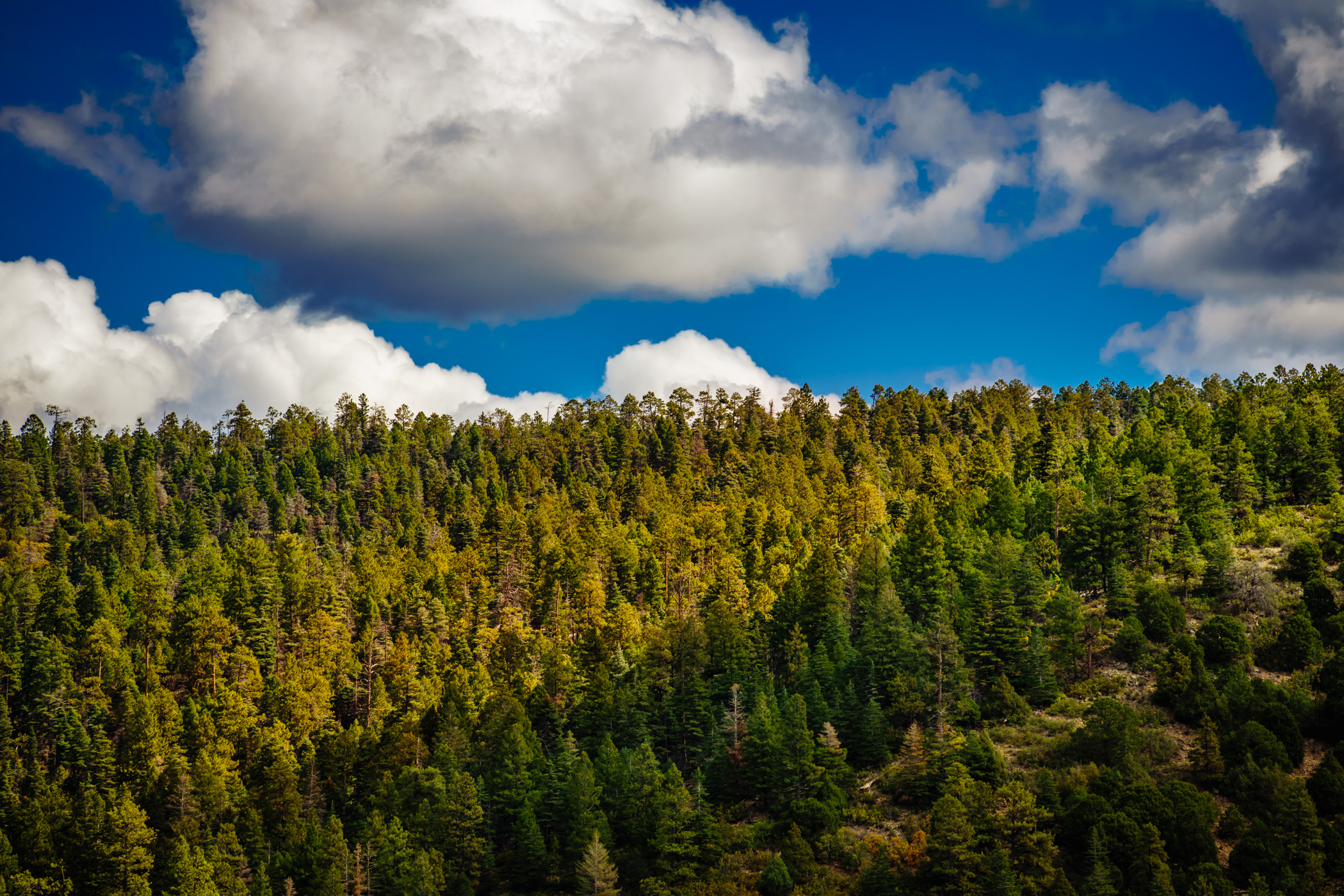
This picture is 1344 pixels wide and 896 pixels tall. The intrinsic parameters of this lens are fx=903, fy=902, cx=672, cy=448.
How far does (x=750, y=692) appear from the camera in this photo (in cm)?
7625

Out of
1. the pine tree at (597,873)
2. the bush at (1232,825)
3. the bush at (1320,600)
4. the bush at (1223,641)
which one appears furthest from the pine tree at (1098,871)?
the bush at (1320,600)

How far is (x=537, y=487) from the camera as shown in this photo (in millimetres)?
152000

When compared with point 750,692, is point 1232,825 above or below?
below

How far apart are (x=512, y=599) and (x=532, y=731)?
35380mm

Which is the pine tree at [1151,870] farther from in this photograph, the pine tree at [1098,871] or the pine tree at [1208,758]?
the pine tree at [1208,758]

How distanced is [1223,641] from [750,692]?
35627 mm

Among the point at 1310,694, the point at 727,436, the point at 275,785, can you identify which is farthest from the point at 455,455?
the point at 1310,694

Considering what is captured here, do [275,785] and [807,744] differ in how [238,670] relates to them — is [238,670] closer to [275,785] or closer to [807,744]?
[275,785]

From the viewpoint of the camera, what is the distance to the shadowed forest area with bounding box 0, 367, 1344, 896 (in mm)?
54375

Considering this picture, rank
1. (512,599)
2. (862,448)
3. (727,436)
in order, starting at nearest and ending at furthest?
(512,599) < (862,448) < (727,436)

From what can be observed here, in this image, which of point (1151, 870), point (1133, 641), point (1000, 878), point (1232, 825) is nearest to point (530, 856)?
point (1000, 878)

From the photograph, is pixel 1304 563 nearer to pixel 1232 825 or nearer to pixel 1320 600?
pixel 1320 600

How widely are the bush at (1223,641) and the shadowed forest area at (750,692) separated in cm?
22

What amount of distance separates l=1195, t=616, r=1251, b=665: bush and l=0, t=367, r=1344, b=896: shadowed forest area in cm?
22
